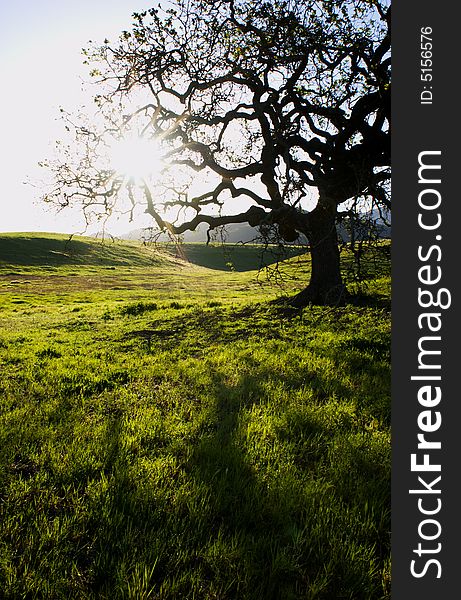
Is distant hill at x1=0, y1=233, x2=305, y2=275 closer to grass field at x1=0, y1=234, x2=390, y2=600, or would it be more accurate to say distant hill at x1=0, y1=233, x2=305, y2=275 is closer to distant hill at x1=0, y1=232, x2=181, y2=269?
distant hill at x1=0, y1=232, x2=181, y2=269

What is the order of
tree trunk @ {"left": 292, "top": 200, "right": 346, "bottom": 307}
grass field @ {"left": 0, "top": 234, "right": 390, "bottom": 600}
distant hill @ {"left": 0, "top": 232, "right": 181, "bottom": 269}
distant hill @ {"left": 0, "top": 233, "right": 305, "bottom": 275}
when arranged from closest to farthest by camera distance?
grass field @ {"left": 0, "top": 234, "right": 390, "bottom": 600}
tree trunk @ {"left": 292, "top": 200, "right": 346, "bottom": 307}
distant hill @ {"left": 0, "top": 233, "right": 305, "bottom": 275}
distant hill @ {"left": 0, "top": 232, "right": 181, "bottom": 269}

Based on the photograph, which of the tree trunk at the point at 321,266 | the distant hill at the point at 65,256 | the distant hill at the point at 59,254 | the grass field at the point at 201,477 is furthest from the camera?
the distant hill at the point at 59,254

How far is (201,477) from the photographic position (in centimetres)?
338

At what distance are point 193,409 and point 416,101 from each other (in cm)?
466

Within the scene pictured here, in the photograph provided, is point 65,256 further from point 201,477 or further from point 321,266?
point 201,477

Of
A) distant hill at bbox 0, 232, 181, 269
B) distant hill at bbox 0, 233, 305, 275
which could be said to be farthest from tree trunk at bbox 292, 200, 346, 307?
distant hill at bbox 0, 232, 181, 269

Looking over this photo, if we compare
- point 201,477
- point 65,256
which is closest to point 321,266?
point 201,477

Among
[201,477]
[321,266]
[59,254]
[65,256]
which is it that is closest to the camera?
[201,477]

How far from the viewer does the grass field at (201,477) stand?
237 cm

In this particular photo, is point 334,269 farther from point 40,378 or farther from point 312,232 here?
point 40,378

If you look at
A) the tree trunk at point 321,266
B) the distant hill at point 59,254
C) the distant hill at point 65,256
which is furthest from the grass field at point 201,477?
the distant hill at point 59,254

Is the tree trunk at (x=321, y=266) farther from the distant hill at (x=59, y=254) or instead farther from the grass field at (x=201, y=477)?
the distant hill at (x=59, y=254)

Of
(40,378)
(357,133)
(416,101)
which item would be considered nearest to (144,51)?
(357,133)

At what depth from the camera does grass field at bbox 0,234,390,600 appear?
2.37 m
